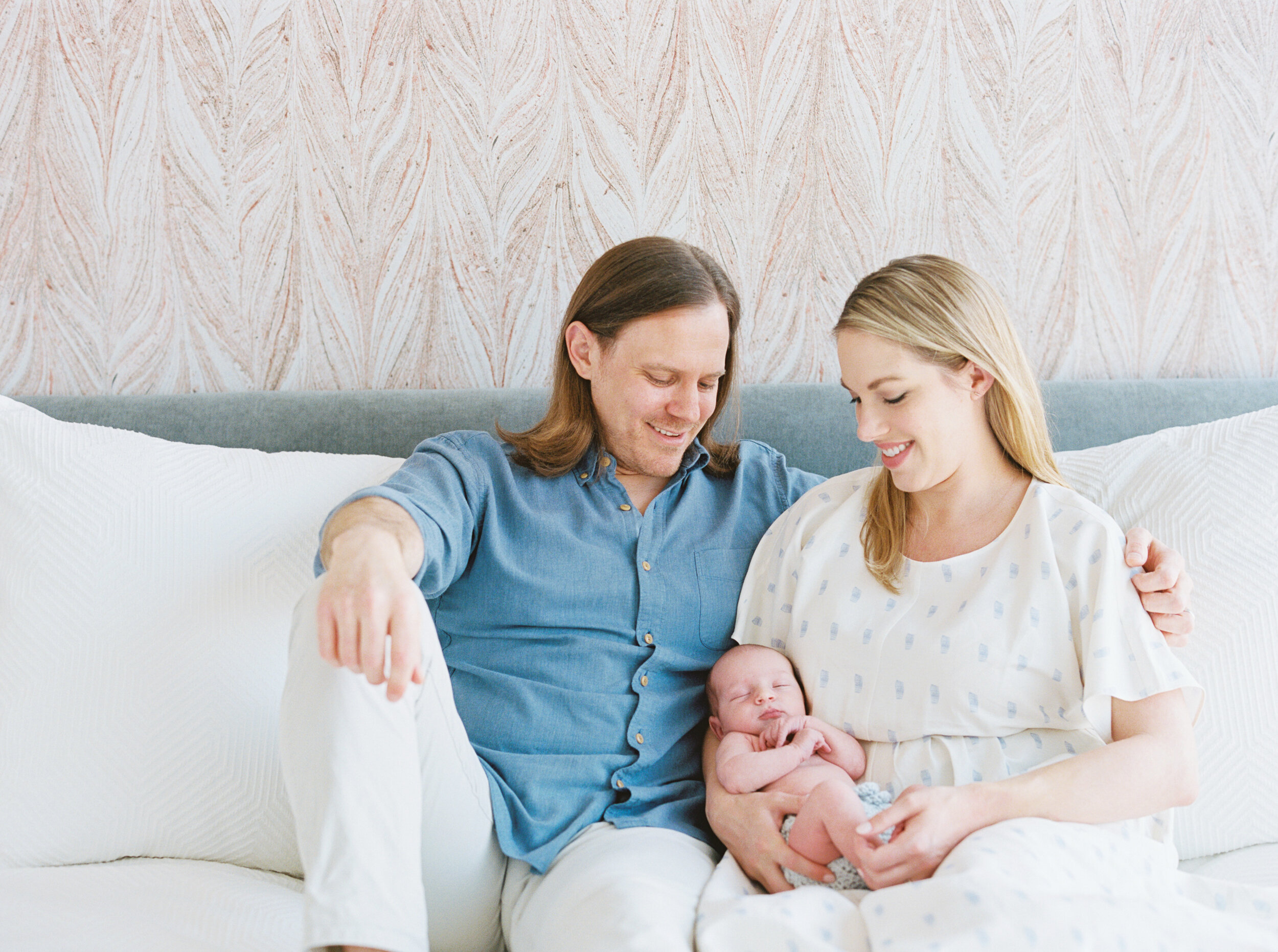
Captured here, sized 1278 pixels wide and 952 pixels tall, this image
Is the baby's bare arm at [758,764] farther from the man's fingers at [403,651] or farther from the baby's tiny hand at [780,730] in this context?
the man's fingers at [403,651]

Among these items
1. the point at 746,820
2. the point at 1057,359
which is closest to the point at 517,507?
the point at 746,820

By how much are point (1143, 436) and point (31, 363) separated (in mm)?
1986

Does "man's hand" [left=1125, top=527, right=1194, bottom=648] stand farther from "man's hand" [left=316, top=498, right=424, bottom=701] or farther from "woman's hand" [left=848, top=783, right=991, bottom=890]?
"man's hand" [left=316, top=498, right=424, bottom=701]

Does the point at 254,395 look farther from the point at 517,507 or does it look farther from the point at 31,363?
the point at 517,507

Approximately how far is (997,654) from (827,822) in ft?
0.96

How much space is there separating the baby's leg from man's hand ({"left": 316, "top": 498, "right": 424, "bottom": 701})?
0.48 metres

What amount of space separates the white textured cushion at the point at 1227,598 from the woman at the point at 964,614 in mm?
202

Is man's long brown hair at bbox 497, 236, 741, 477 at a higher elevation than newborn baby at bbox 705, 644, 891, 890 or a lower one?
higher

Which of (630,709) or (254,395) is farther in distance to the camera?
(254,395)

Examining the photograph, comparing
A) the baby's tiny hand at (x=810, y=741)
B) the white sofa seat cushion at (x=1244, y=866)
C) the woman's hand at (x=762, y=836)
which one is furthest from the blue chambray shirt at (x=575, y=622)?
the white sofa seat cushion at (x=1244, y=866)

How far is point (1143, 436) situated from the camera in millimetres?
1490

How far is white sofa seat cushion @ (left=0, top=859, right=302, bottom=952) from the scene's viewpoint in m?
1.03

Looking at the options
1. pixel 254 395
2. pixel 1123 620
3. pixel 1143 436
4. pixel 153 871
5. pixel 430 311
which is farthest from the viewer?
pixel 430 311

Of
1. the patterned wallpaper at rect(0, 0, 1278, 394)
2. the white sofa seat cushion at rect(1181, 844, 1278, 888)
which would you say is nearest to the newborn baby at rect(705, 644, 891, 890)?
the white sofa seat cushion at rect(1181, 844, 1278, 888)
